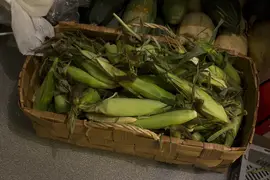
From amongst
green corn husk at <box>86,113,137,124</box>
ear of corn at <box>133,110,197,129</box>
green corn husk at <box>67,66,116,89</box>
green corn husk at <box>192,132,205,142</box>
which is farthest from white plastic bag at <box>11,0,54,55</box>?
green corn husk at <box>192,132,205,142</box>

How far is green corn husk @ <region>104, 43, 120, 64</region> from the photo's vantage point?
0.93 m

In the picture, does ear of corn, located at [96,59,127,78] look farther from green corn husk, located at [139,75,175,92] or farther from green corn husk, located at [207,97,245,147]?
green corn husk, located at [207,97,245,147]

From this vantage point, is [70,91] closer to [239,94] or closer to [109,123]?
[109,123]

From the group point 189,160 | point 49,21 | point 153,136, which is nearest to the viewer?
point 153,136

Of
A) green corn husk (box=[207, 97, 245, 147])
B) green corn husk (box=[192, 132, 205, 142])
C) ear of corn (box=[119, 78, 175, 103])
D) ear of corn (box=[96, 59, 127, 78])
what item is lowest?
green corn husk (box=[192, 132, 205, 142])

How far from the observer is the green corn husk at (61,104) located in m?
0.93

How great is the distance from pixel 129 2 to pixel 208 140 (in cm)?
50

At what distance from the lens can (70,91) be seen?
3.04 feet

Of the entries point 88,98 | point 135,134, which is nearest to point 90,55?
point 88,98

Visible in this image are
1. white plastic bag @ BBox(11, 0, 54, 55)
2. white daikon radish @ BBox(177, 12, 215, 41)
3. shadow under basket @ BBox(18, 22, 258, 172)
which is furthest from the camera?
white daikon radish @ BBox(177, 12, 215, 41)

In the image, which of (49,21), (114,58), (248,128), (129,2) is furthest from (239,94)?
(49,21)

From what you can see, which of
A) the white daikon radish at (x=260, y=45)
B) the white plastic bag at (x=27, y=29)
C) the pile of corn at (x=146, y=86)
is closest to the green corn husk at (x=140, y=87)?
the pile of corn at (x=146, y=86)

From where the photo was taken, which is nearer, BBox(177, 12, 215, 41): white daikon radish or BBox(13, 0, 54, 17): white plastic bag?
BBox(13, 0, 54, 17): white plastic bag

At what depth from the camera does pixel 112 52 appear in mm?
951
